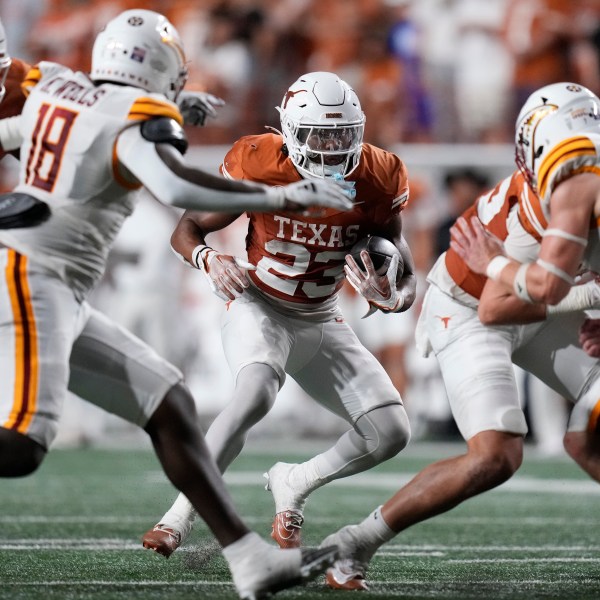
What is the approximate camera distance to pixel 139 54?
10.2ft

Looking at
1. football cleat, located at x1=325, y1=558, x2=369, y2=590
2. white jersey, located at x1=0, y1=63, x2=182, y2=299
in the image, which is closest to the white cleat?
football cleat, located at x1=325, y1=558, x2=369, y2=590

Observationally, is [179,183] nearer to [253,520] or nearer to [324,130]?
[324,130]

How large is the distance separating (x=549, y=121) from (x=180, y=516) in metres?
1.56

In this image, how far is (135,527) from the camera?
15.6ft

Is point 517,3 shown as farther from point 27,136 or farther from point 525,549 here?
point 27,136

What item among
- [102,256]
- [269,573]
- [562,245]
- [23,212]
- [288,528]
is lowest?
[288,528]

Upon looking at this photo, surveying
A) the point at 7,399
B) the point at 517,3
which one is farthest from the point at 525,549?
the point at 517,3

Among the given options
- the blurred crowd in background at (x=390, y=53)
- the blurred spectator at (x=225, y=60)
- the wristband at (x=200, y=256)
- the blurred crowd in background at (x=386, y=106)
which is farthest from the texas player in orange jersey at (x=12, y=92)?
the blurred spectator at (x=225, y=60)

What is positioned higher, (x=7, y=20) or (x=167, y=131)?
(x=167, y=131)

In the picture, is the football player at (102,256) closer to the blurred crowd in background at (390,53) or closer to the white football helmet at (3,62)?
the white football helmet at (3,62)

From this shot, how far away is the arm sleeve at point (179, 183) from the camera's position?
9.34ft

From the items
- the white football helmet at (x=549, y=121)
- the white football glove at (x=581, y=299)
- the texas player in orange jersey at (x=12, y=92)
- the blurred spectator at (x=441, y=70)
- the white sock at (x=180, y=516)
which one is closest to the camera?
the white football helmet at (x=549, y=121)

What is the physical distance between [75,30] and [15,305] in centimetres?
739

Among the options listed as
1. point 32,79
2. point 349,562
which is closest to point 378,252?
point 349,562
